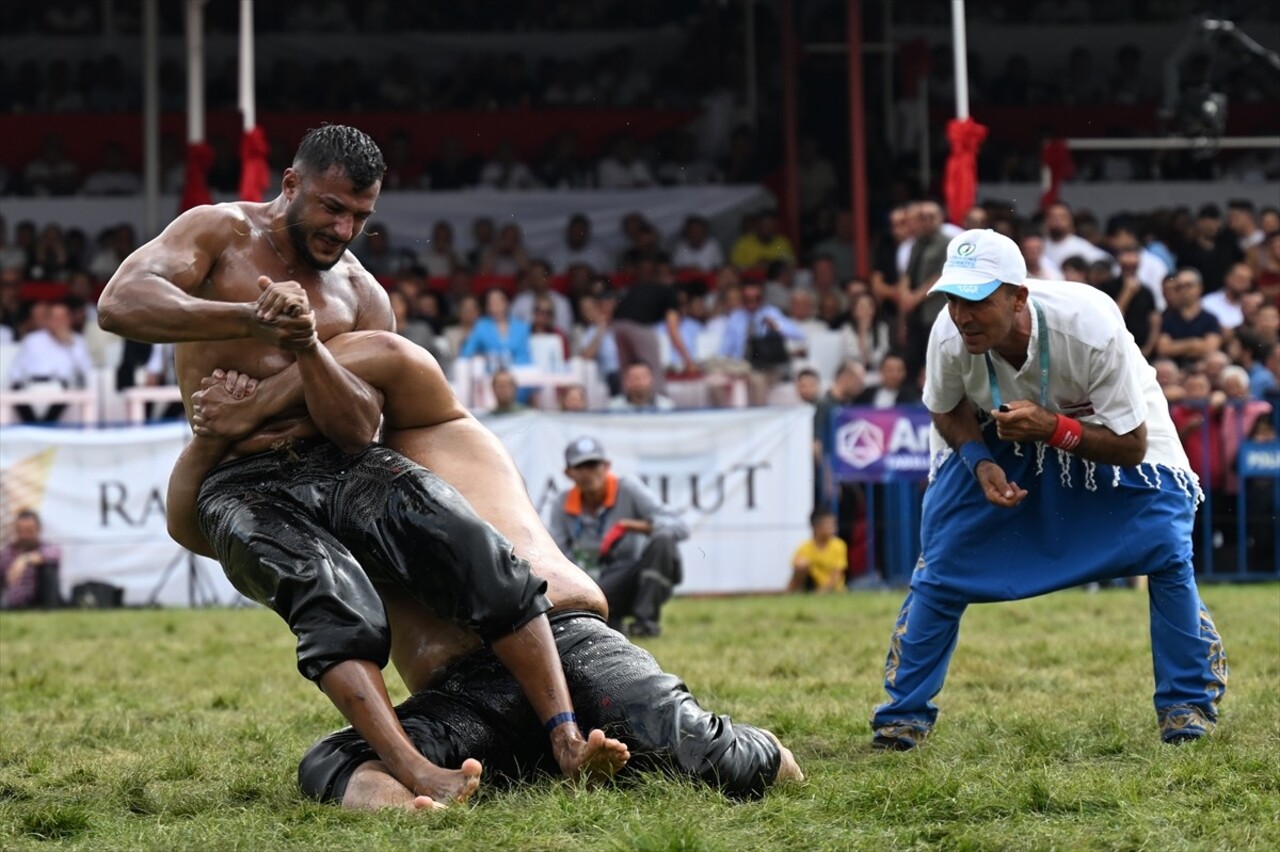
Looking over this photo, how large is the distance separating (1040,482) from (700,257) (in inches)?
450

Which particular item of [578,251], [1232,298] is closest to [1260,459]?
[1232,298]

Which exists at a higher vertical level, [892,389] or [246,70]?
[246,70]

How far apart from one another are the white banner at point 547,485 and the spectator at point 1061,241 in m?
2.71

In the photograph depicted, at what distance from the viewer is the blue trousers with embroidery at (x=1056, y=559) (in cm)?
559

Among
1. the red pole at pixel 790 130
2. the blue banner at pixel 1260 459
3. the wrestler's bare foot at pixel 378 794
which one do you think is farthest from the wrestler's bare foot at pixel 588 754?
the red pole at pixel 790 130

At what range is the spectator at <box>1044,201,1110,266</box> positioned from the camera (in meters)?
13.8

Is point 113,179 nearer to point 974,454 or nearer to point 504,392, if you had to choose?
point 504,392

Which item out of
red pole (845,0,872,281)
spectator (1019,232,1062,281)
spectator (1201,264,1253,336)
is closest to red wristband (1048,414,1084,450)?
spectator (1019,232,1062,281)

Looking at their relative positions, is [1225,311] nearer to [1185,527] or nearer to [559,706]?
[1185,527]

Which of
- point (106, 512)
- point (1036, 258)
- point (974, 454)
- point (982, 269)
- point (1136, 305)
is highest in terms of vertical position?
point (1036, 258)

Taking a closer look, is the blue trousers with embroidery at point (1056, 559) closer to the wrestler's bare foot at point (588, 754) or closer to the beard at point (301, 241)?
the wrestler's bare foot at point (588, 754)

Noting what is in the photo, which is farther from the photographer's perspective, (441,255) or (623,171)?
(623,171)

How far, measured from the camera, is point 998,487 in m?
5.53

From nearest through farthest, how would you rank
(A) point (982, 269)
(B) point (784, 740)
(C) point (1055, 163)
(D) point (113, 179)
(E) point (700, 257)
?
Answer: (A) point (982, 269) < (B) point (784, 740) < (C) point (1055, 163) < (E) point (700, 257) < (D) point (113, 179)
